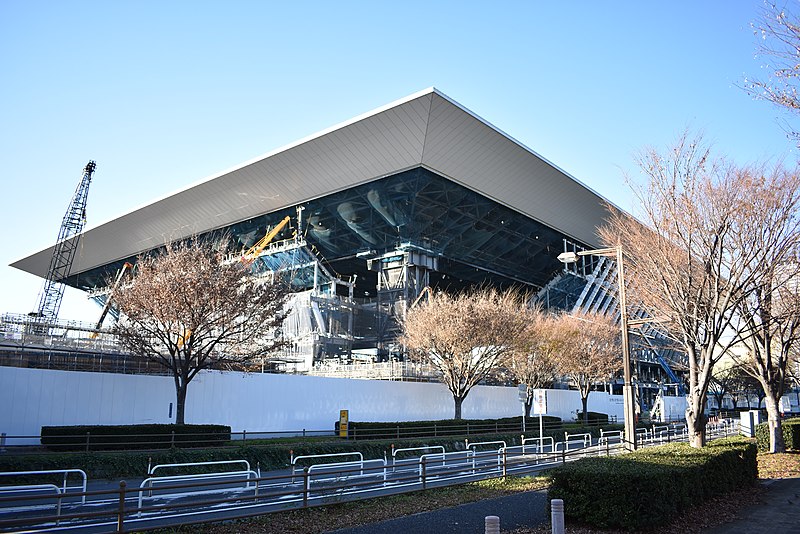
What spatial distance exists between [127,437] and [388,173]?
33993 millimetres

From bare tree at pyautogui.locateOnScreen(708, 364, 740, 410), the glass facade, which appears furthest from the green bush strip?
bare tree at pyautogui.locateOnScreen(708, 364, 740, 410)

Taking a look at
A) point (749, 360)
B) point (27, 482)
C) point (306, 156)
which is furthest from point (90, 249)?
point (749, 360)

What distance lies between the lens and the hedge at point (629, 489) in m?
11.0

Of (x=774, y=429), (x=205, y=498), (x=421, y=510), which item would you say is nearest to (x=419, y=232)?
(x=774, y=429)

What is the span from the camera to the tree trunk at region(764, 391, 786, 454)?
23953mm

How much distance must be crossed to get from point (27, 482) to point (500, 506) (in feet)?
44.4

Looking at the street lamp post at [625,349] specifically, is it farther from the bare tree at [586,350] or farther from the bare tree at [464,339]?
the bare tree at [586,350]

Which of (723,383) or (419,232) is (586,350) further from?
(723,383)

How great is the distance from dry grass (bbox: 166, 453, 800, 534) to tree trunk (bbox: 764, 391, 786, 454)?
8823mm

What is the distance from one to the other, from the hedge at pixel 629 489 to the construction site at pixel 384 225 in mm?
32424

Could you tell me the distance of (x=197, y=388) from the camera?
31.3 metres

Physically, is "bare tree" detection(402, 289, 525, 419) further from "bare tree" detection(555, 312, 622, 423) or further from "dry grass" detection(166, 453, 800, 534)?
"dry grass" detection(166, 453, 800, 534)

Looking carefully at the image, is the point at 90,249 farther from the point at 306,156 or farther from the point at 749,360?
the point at 749,360

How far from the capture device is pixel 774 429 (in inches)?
945
